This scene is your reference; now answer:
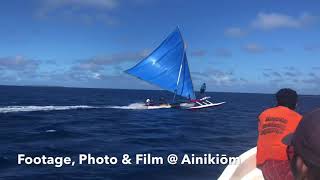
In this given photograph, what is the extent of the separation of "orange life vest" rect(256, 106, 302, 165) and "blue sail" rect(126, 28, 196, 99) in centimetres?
4586

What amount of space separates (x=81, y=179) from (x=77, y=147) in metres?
7.25

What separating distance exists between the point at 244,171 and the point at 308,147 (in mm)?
4800

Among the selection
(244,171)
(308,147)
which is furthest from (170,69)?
(308,147)

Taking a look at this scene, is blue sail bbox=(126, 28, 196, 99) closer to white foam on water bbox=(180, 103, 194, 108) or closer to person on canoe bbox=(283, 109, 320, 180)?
white foam on water bbox=(180, 103, 194, 108)

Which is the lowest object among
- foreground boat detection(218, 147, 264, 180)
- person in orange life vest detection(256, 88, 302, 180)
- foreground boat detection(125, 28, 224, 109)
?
foreground boat detection(218, 147, 264, 180)

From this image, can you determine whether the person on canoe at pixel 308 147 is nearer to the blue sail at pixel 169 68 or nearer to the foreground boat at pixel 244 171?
the foreground boat at pixel 244 171

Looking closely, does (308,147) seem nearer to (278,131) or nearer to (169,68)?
(278,131)

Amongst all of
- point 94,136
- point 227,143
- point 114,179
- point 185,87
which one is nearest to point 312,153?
point 114,179

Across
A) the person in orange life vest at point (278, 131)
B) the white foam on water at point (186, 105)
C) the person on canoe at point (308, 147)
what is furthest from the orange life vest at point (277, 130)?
the white foam on water at point (186, 105)

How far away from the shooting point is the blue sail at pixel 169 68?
52.5 m

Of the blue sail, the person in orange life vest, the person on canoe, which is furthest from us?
the blue sail

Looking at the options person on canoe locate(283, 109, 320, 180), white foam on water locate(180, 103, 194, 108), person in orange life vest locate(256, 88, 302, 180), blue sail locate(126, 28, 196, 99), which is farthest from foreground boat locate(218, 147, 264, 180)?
white foam on water locate(180, 103, 194, 108)

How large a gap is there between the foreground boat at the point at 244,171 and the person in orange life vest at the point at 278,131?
2.75ft

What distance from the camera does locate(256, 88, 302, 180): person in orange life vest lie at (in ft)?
18.2
